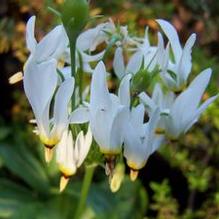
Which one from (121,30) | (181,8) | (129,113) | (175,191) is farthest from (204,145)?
(129,113)

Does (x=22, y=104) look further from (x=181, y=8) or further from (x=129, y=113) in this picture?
(x=129, y=113)

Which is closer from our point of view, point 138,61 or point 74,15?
point 74,15

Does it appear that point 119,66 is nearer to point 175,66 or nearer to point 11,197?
point 175,66

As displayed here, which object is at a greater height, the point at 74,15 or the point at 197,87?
the point at 74,15

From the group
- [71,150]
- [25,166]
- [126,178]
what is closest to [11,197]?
[25,166]

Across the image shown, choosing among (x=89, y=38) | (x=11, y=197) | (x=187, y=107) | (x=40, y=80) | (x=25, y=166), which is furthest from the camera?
(x=25, y=166)

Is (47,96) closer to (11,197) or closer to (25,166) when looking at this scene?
(11,197)

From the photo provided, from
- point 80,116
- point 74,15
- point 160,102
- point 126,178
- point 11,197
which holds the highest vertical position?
point 74,15

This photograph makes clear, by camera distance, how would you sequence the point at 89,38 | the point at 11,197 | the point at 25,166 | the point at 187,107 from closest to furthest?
the point at 187,107 < the point at 89,38 < the point at 11,197 < the point at 25,166

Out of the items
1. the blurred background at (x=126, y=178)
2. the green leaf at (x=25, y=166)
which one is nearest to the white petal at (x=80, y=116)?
the blurred background at (x=126, y=178)
